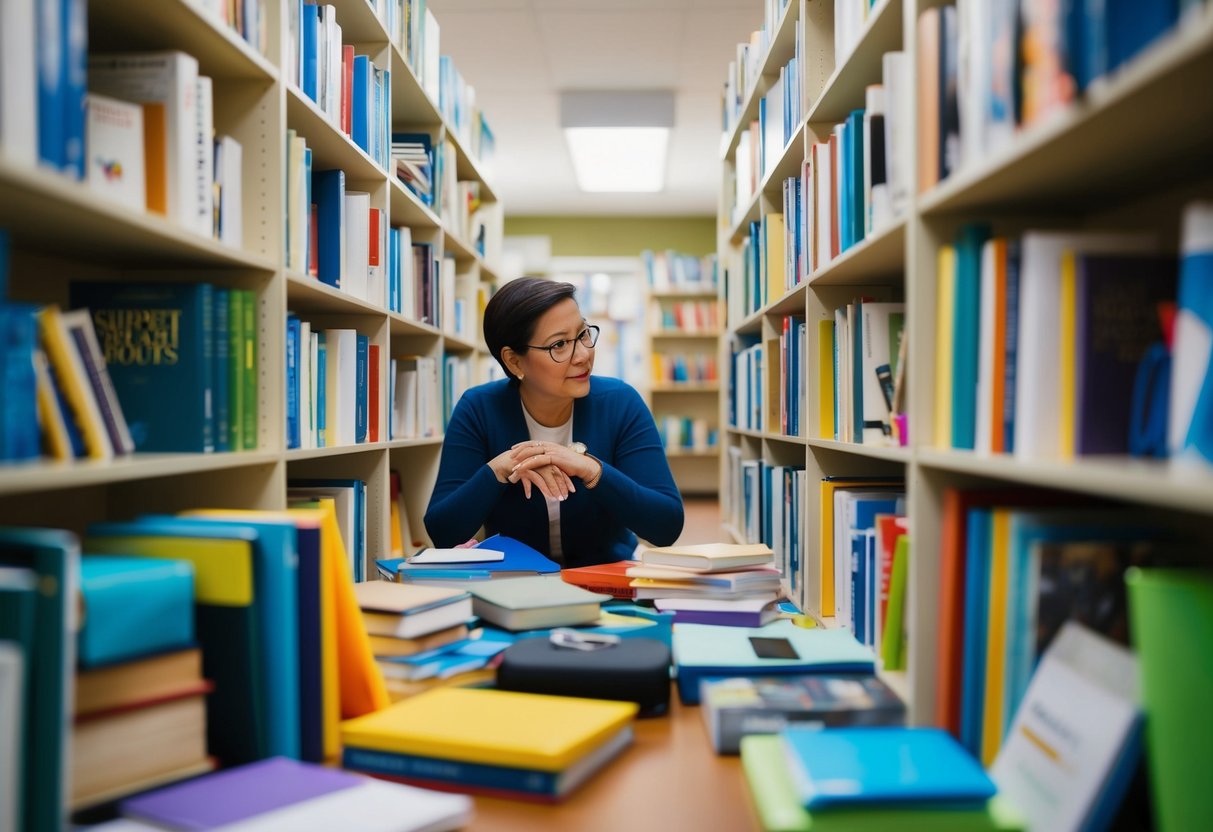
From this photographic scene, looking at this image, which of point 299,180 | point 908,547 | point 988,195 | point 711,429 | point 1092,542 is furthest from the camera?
point 711,429

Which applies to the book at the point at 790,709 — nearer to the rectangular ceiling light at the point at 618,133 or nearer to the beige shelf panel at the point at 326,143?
the beige shelf panel at the point at 326,143

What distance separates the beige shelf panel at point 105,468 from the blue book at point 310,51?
929 mm

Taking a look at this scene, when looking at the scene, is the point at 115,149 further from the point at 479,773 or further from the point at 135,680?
the point at 479,773

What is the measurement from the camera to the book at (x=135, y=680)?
2.78ft

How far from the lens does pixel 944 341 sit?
1085 millimetres

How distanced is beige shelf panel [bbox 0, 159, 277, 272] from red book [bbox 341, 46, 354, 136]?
852 mm

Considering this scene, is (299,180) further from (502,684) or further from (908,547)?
(908,547)

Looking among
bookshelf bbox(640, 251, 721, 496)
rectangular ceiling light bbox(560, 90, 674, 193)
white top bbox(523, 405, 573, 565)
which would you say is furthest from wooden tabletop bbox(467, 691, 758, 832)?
bookshelf bbox(640, 251, 721, 496)

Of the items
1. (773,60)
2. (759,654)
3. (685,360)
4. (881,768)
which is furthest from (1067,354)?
(685,360)

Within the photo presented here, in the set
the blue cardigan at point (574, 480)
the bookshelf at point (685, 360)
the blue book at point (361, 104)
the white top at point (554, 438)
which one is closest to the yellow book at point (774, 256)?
the blue cardigan at point (574, 480)

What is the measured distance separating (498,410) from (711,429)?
5495 millimetres

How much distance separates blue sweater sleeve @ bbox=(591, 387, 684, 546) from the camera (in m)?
2.17

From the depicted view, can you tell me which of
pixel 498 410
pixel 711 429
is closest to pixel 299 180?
pixel 498 410

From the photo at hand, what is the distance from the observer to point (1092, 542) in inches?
34.9
